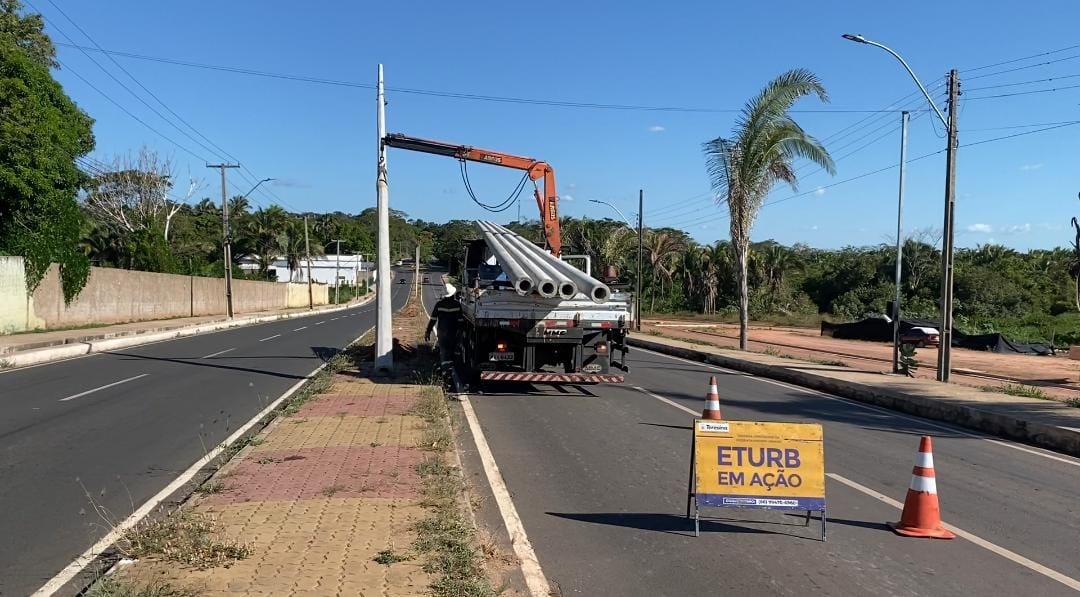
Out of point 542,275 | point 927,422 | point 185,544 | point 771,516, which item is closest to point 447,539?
point 185,544

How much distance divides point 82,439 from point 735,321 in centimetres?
5398

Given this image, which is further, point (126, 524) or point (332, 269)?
point (332, 269)

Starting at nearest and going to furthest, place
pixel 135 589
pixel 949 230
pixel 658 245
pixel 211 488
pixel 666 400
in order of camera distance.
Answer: pixel 135 589, pixel 211 488, pixel 666 400, pixel 949 230, pixel 658 245

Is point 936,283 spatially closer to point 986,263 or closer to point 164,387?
point 986,263

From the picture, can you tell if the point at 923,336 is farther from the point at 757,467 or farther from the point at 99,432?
the point at 99,432

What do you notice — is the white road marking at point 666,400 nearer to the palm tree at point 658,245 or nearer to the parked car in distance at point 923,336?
the parked car in distance at point 923,336

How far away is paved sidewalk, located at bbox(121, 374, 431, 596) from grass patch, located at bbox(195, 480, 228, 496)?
0.21 feet

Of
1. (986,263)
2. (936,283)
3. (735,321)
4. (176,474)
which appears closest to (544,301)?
(176,474)

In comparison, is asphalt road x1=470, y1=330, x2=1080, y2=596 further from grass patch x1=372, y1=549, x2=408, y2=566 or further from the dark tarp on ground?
the dark tarp on ground

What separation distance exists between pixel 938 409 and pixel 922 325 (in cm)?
2702

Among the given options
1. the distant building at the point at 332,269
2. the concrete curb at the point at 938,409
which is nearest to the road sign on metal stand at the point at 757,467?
the concrete curb at the point at 938,409

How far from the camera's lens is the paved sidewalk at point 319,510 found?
466cm

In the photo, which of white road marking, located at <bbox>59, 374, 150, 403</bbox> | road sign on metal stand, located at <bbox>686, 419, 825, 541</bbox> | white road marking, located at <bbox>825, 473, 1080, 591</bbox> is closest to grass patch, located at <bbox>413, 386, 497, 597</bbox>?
road sign on metal stand, located at <bbox>686, 419, 825, 541</bbox>

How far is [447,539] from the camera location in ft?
17.8
